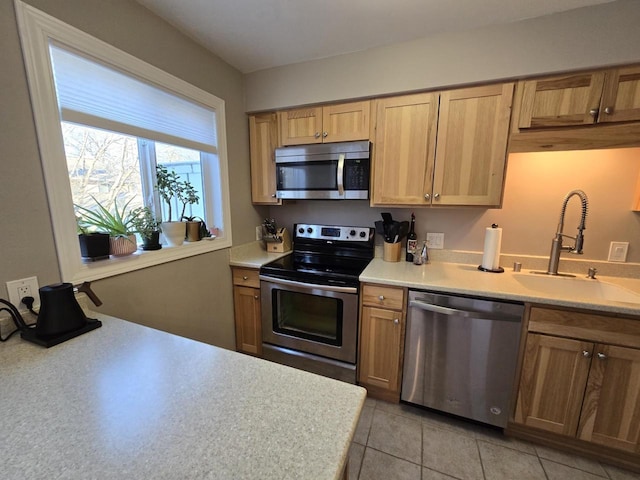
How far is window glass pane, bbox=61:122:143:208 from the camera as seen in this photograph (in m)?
1.35

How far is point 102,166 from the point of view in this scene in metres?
1.48

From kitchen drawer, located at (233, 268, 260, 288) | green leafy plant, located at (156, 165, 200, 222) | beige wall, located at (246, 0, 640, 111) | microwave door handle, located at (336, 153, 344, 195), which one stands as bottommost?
kitchen drawer, located at (233, 268, 260, 288)

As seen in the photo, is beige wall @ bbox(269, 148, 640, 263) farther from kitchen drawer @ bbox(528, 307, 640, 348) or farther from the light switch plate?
kitchen drawer @ bbox(528, 307, 640, 348)

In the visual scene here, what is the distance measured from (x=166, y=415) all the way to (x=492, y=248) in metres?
2.00

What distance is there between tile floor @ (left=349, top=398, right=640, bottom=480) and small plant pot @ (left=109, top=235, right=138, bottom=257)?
66.8 inches

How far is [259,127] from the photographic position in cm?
223

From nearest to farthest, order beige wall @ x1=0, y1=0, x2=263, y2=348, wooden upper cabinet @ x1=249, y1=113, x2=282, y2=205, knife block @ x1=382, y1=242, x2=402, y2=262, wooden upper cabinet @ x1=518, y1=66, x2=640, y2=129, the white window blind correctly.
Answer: beige wall @ x1=0, y1=0, x2=263, y2=348
the white window blind
wooden upper cabinet @ x1=518, y1=66, x2=640, y2=129
knife block @ x1=382, y1=242, x2=402, y2=262
wooden upper cabinet @ x1=249, y1=113, x2=282, y2=205

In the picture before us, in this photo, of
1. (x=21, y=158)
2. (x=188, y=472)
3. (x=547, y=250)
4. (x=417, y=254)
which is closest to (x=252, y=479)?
(x=188, y=472)

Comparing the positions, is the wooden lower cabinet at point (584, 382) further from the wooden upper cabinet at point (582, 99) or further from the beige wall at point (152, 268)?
the beige wall at point (152, 268)

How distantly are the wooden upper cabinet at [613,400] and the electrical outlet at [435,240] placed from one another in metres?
1.02

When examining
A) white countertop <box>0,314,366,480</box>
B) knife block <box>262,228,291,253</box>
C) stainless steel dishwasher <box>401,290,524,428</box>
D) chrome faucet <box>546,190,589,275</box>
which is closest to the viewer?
white countertop <box>0,314,366,480</box>

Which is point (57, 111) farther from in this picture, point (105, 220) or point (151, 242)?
point (151, 242)

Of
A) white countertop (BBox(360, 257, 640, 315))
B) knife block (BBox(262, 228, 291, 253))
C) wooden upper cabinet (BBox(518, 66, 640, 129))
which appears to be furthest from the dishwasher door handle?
knife block (BBox(262, 228, 291, 253))

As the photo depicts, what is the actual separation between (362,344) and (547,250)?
4.76ft
